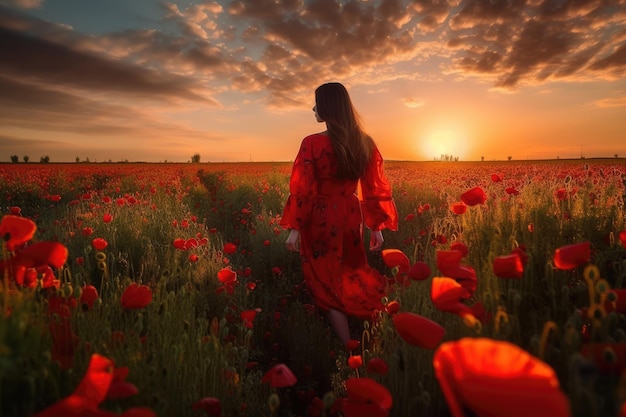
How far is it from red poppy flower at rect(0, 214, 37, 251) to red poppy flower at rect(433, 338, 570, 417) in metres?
1.34

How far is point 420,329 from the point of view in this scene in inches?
50.2

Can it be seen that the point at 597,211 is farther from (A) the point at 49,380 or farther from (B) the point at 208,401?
(A) the point at 49,380

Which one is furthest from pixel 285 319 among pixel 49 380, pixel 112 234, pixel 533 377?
pixel 533 377

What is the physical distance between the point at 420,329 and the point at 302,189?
2.49 m

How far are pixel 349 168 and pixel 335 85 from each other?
0.71 m

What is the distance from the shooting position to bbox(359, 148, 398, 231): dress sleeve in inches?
153

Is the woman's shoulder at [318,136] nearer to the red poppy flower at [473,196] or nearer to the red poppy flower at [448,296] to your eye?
the red poppy flower at [473,196]

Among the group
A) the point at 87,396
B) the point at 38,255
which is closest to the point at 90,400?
the point at 87,396

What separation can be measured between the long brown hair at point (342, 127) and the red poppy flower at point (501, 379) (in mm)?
2752

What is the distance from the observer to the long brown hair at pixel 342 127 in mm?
3549

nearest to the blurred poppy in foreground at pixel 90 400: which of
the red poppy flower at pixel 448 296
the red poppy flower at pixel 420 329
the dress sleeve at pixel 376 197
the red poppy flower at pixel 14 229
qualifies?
the red poppy flower at pixel 14 229

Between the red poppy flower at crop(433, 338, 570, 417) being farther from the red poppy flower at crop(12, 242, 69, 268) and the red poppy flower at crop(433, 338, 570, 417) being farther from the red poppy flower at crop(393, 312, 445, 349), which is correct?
the red poppy flower at crop(12, 242, 69, 268)

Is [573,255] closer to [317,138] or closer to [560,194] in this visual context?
[560,194]

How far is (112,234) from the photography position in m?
4.30
